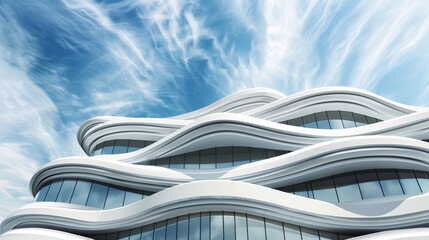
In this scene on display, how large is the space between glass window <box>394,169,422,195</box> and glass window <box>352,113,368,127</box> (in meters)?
8.19

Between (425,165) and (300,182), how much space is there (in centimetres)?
808

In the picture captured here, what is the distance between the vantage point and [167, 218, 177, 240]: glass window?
56.8ft

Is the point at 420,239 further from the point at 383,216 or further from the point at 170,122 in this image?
the point at 170,122

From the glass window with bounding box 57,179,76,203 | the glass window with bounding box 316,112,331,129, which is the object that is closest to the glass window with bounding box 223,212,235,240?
the glass window with bounding box 57,179,76,203

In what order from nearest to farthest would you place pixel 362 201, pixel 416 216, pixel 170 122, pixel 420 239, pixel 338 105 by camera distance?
1. pixel 420 239
2. pixel 416 216
3. pixel 362 201
4. pixel 338 105
5. pixel 170 122

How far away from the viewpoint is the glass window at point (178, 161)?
26669mm

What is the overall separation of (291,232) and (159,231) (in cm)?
776

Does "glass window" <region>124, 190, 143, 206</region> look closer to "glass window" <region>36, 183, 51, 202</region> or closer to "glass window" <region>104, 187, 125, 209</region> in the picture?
"glass window" <region>104, 187, 125, 209</region>

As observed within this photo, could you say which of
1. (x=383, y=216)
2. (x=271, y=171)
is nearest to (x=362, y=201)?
(x=383, y=216)

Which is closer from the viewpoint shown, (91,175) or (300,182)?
(300,182)

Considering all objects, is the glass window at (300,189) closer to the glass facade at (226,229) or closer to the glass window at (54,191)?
the glass facade at (226,229)

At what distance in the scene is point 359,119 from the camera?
93.0 ft

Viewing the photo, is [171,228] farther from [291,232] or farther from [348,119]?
[348,119]

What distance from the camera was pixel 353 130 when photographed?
1021 inches
